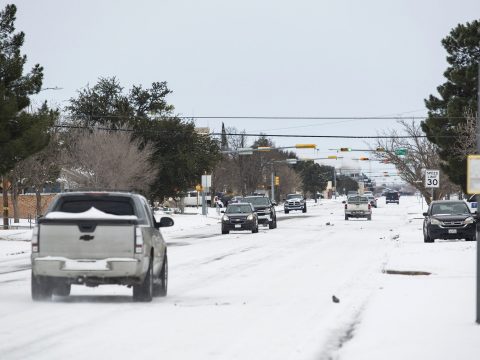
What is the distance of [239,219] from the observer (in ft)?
173

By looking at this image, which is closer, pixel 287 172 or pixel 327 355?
pixel 327 355

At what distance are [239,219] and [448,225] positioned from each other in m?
14.7

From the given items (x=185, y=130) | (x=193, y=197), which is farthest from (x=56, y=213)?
(x=193, y=197)

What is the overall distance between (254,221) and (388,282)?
31.6 meters

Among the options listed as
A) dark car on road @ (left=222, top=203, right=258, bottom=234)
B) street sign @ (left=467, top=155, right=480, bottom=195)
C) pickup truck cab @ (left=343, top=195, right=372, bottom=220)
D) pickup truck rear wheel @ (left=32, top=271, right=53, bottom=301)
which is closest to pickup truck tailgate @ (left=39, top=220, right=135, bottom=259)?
pickup truck rear wheel @ (left=32, top=271, right=53, bottom=301)

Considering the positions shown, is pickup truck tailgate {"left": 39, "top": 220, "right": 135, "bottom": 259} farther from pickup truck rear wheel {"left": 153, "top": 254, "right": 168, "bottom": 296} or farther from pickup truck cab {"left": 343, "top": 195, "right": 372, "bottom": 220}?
pickup truck cab {"left": 343, "top": 195, "right": 372, "bottom": 220}

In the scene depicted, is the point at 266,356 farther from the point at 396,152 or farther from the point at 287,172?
the point at 287,172

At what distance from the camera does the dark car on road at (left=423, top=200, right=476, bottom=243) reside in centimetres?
3984

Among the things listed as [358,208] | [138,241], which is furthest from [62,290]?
[358,208]

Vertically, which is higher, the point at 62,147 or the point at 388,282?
the point at 62,147

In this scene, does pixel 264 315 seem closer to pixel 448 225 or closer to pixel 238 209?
pixel 448 225

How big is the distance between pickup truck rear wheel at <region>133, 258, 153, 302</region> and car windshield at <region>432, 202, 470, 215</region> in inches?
975

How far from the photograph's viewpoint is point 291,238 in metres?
46.2

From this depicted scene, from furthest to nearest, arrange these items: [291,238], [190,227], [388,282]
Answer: [190,227]
[291,238]
[388,282]
